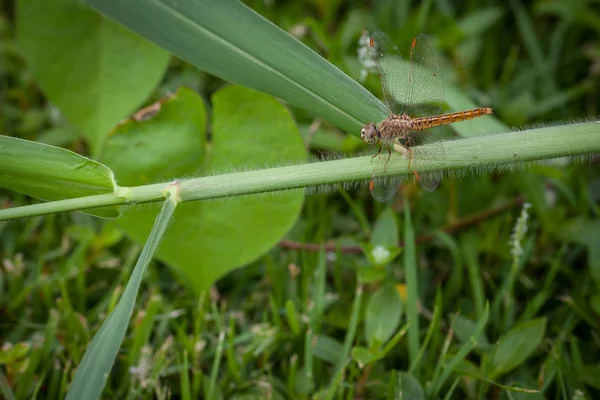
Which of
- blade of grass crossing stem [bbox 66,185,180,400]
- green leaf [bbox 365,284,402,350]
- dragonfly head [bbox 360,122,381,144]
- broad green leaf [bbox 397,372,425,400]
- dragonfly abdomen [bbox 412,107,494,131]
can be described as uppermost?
dragonfly abdomen [bbox 412,107,494,131]

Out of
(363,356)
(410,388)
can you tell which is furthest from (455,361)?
(363,356)

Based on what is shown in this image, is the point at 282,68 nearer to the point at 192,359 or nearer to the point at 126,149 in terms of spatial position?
the point at 126,149

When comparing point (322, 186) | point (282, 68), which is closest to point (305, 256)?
point (322, 186)

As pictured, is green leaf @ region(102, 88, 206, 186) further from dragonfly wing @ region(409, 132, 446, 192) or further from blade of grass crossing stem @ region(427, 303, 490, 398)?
blade of grass crossing stem @ region(427, 303, 490, 398)

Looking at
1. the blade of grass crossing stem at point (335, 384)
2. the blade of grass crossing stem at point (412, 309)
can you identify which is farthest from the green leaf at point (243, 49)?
the blade of grass crossing stem at point (335, 384)

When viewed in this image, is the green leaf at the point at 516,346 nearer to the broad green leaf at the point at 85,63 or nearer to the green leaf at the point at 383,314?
the green leaf at the point at 383,314

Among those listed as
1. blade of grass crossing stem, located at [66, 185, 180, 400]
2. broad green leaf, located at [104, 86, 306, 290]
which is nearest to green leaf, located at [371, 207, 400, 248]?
broad green leaf, located at [104, 86, 306, 290]
